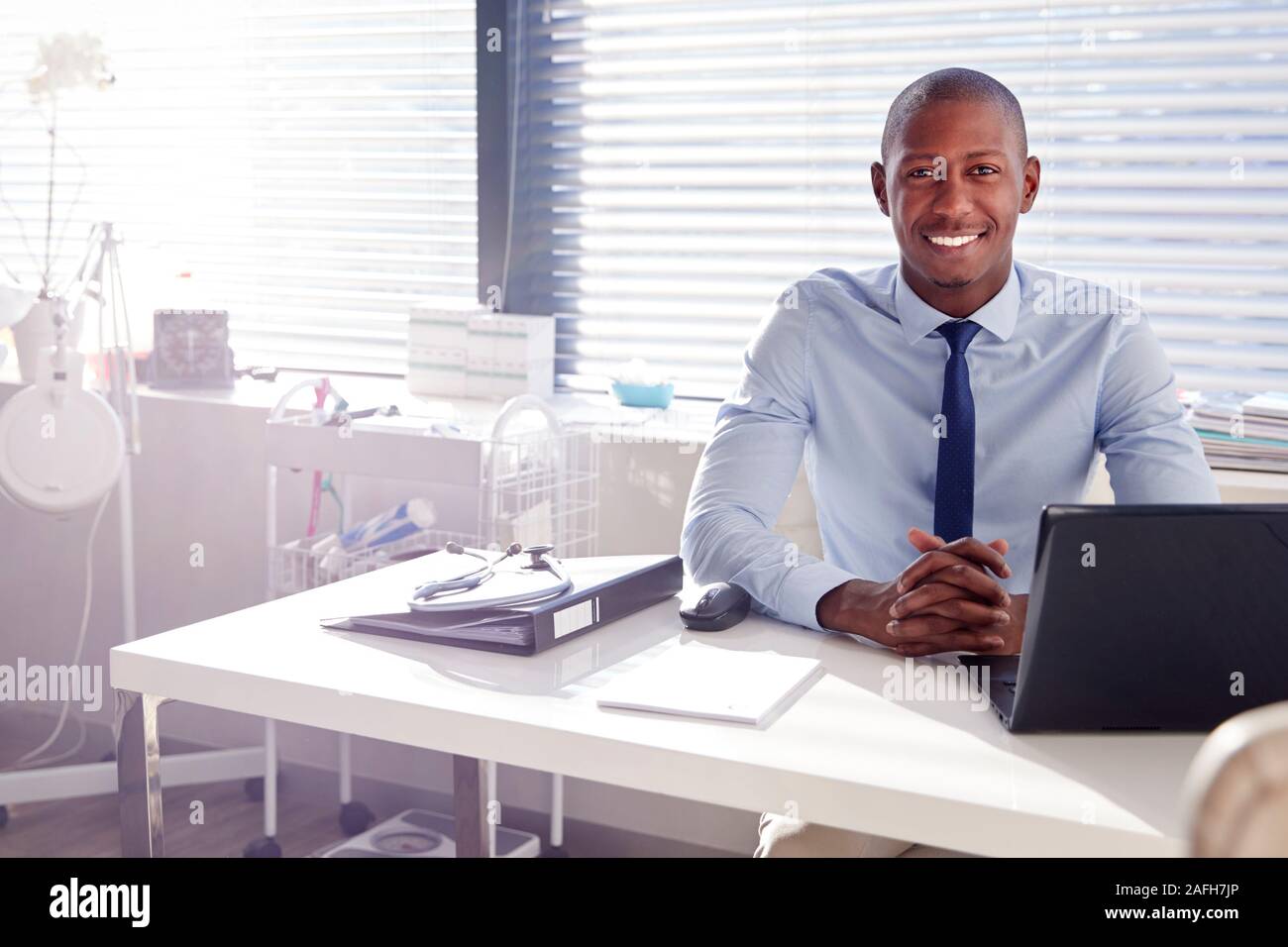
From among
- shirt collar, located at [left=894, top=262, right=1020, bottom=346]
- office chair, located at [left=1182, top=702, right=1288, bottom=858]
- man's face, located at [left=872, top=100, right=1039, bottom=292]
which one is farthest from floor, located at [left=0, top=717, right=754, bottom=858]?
office chair, located at [left=1182, top=702, right=1288, bottom=858]

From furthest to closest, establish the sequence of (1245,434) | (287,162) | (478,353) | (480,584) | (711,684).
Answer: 1. (287,162)
2. (478,353)
3. (1245,434)
4. (480,584)
5. (711,684)

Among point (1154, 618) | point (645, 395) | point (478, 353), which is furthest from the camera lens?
point (478, 353)

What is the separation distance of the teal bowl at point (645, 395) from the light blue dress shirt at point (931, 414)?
0.84 m

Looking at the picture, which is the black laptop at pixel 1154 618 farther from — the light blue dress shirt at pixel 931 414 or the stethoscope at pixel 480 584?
the light blue dress shirt at pixel 931 414

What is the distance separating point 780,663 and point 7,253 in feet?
10.9

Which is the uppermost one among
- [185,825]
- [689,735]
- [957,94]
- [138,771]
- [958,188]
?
[957,94]

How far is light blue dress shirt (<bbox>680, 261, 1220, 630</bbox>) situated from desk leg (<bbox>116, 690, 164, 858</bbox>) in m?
0.69

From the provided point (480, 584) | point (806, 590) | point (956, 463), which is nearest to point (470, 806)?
point (480, 584)

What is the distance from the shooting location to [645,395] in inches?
107

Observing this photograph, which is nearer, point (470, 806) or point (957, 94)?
point (470, 806)

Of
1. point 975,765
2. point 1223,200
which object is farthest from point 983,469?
point 1223,200

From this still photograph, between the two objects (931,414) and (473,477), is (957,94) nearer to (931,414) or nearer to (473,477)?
(931,414)

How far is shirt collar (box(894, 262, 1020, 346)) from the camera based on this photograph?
5.83 ft

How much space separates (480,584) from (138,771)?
38 centimetres
